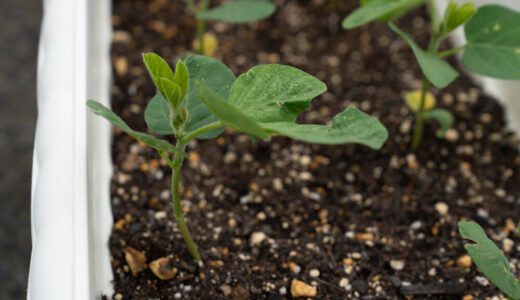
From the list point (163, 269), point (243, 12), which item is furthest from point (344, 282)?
point (243, 12)

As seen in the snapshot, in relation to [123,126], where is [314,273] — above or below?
below

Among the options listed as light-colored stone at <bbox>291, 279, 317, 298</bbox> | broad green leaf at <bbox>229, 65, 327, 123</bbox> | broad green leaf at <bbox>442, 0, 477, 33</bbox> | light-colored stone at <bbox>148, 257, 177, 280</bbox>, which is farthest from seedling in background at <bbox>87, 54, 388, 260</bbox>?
broad green leaf at <bbox>442, 0, 477, 33</bbox>

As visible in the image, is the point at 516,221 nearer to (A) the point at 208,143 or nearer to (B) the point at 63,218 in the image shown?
(A) the point at 208,143

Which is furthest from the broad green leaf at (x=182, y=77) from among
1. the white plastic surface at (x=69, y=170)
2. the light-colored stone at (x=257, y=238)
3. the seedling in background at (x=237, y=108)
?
the light-colored stone at (x=257, y=238)

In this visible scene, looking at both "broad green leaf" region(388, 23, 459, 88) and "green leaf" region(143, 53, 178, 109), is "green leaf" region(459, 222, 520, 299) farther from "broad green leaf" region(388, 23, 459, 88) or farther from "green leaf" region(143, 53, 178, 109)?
"green leaf" region(143, 53, 178, 109)

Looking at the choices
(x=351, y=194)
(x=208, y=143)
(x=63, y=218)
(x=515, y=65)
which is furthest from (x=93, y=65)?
(x=515, y=65)

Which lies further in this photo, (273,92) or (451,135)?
(451,135)

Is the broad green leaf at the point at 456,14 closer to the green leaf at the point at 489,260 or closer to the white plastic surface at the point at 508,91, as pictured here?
the white plastic surface at the point at 508,91

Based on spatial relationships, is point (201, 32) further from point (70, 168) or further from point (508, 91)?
point (508, 91)
